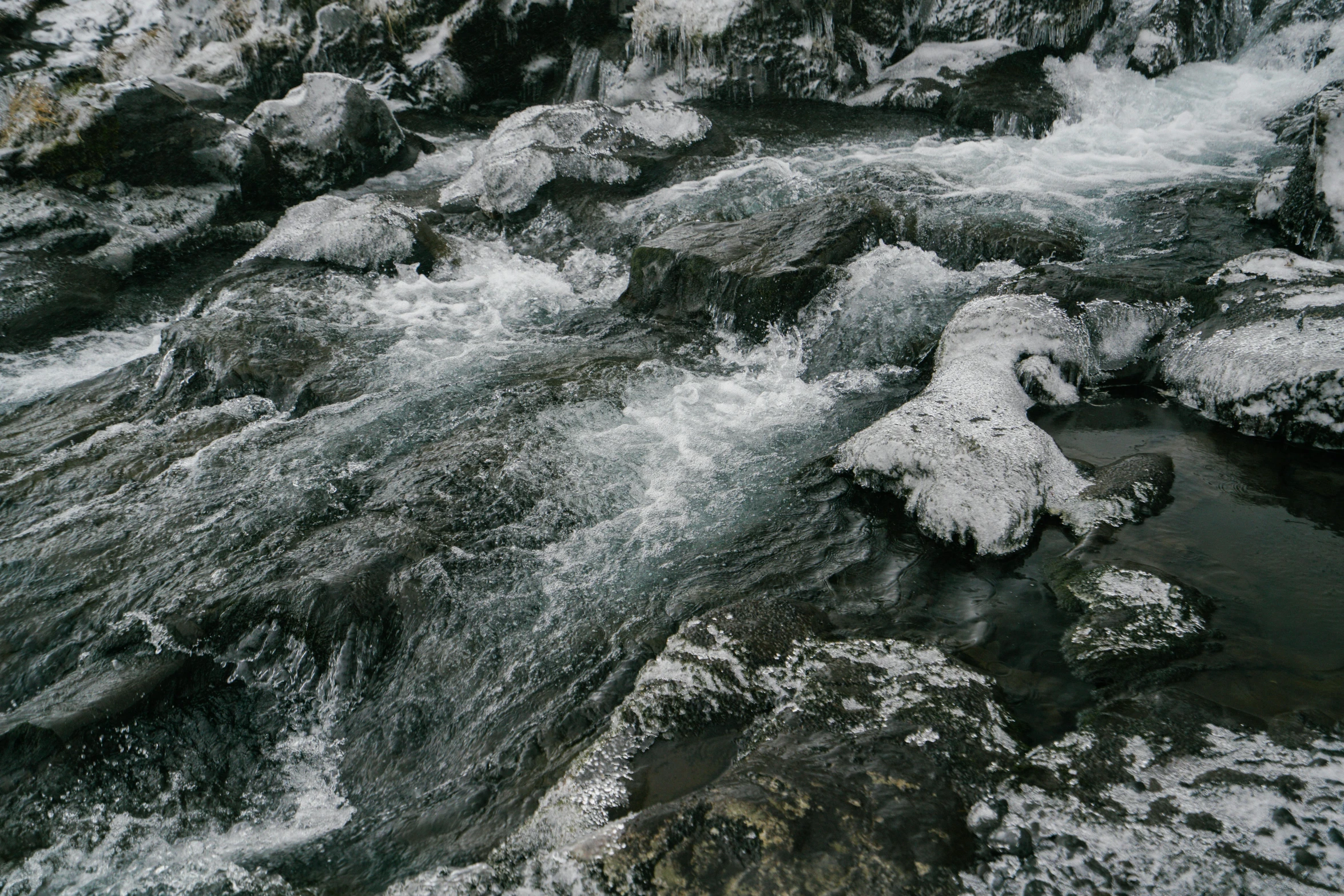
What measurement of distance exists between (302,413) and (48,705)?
249 cm

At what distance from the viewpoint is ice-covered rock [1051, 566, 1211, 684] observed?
9.30 feet

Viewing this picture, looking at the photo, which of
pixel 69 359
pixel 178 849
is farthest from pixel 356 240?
pixel 178 849

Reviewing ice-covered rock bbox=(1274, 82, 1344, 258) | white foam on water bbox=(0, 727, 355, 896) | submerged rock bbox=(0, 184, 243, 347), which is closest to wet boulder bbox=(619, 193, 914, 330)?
ice-covered rock bbox=(1274, 82, 1344, 258)

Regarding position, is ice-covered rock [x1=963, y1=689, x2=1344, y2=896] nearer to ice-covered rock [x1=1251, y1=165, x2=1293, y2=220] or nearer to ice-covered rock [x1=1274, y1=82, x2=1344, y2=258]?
ice-covered rock [x1=1274, y1=82, x2=1344, y2=258]

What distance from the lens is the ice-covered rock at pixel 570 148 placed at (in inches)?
328

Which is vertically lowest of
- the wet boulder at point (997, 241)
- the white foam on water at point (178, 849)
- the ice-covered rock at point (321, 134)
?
the white foam on water at point (178, 849)

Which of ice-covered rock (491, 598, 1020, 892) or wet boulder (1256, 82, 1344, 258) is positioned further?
wet boulder (1256, 82, 1344, 258)

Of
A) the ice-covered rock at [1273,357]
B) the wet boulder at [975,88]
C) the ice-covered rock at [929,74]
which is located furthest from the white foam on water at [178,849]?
the ice-covered rock at [929,74]

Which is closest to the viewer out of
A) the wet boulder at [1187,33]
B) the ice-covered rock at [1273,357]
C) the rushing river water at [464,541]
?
the rushing river water at [464,541]

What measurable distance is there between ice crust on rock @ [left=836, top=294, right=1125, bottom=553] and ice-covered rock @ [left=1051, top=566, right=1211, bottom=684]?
422 millimetres

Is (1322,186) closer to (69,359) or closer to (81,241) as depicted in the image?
(69,359)

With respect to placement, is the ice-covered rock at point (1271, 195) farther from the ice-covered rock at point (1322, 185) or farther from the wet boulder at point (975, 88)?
the wet boulder at point (975, 88)

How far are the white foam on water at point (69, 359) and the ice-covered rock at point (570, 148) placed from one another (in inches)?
135

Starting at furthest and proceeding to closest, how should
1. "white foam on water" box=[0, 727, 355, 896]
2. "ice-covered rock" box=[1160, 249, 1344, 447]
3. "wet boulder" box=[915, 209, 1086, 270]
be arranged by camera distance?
1. "wet boulder" box=[915, 209, 1086, 270]
2. "ice-covered rock" box=[1160, 249, 1344, 447]
3. "white foam on water" box=[0, 727, 355, 896]
